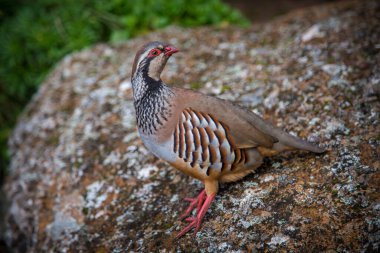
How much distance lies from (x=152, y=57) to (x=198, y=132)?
2.11ft

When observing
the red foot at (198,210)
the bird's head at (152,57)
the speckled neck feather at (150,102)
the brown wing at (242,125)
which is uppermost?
the bird's head at (152,57)

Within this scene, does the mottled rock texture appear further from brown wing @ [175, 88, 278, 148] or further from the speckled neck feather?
the speckled neck feather

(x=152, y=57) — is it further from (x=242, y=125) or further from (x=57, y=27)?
(x=57, y=27)

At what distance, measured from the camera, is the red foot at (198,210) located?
10.1 ft

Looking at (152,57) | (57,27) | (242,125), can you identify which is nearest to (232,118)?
(242,125)

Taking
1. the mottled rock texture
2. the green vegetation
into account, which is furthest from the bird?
the green vegetation

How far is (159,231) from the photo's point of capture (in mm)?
3275

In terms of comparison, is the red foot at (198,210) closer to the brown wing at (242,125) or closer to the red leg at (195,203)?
the red leg at (195,203)

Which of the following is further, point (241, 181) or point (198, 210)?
point (241, 181)

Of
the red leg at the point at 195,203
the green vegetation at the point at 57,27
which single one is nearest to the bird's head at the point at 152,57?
the red leg at the point at 195,203

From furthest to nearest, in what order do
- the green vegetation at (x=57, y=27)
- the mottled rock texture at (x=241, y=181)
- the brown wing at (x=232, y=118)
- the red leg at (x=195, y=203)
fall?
the green vegetation at (x=57, y=27), the red leg at (x=195, y=203), the brown wing at (x=232, y=118), the mottled rock texture at (x=241, y=181)

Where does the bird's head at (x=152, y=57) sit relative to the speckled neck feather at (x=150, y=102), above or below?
above

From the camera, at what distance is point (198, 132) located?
2.99 m

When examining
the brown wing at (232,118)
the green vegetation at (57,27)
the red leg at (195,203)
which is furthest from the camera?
the green vegetation at (57,27)
